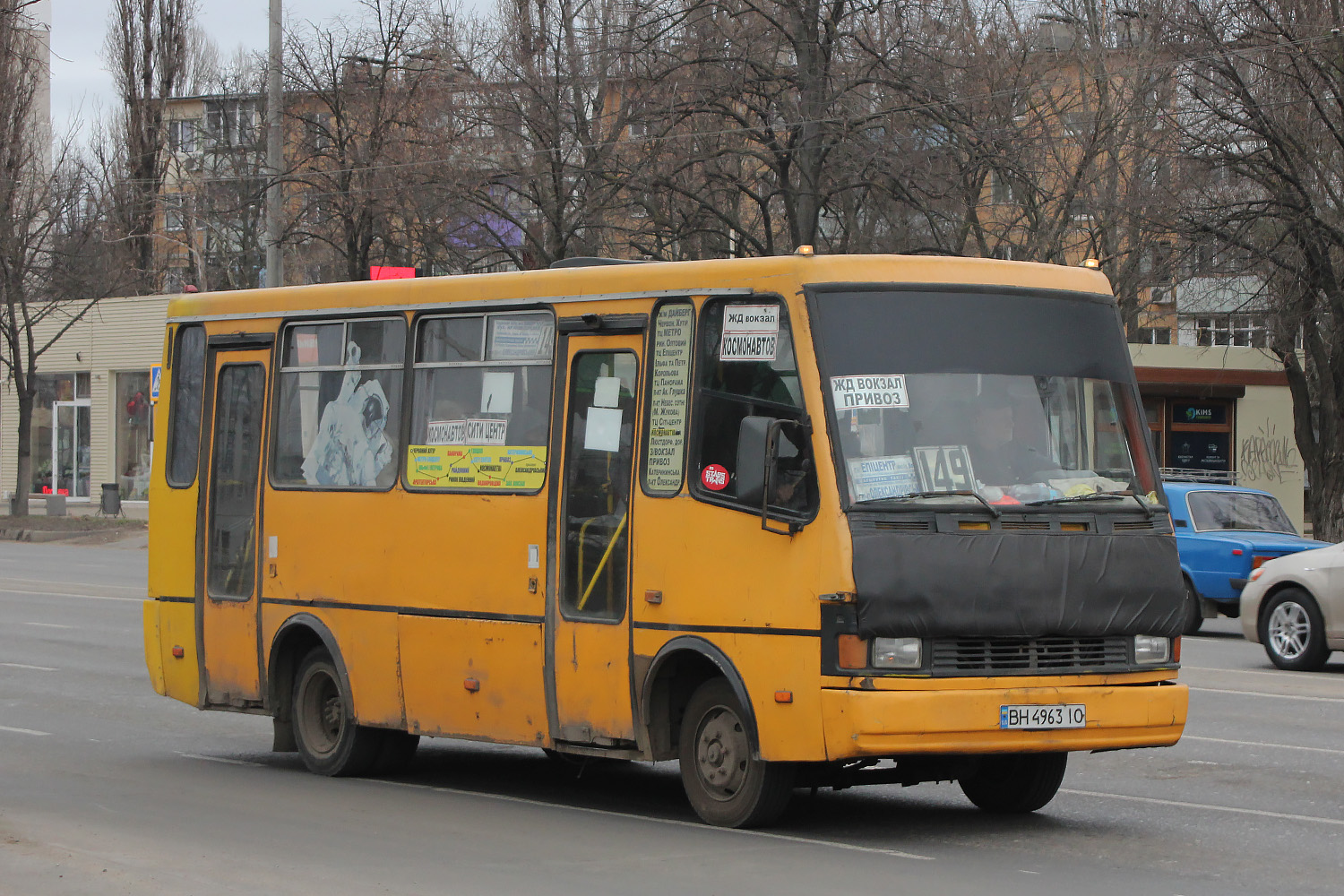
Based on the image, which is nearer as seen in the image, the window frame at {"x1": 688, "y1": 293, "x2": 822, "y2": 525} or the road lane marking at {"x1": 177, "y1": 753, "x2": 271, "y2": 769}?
the window frame at {"x1": 688, "y1": 293, "x2": 822, "y2": 525}

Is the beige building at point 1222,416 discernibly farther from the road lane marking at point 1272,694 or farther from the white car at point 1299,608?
the road lane marking at point 1272,694

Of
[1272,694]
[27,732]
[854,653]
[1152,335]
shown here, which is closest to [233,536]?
[27,732]

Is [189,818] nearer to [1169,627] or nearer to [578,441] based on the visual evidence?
[578,441]

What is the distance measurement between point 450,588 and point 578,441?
1258 millimetres

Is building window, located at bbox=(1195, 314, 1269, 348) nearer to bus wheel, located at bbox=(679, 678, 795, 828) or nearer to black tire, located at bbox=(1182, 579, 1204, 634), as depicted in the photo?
black tire, located at bbox=(1182, 579, 1204, 634)

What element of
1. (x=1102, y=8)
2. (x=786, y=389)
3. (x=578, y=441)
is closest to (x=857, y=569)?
(x=786, y=389)

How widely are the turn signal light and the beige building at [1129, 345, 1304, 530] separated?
122ft

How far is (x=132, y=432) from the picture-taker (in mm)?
51844

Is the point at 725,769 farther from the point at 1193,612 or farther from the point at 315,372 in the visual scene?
the point at 1193,612

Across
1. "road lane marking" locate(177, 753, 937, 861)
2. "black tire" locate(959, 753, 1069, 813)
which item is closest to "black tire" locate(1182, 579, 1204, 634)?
"black tire" locate(959, 753, 1069, 813)

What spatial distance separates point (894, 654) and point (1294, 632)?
1037 cm

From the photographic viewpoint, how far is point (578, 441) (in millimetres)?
9578

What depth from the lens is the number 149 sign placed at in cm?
833

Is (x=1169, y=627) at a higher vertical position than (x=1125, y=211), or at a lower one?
lower
